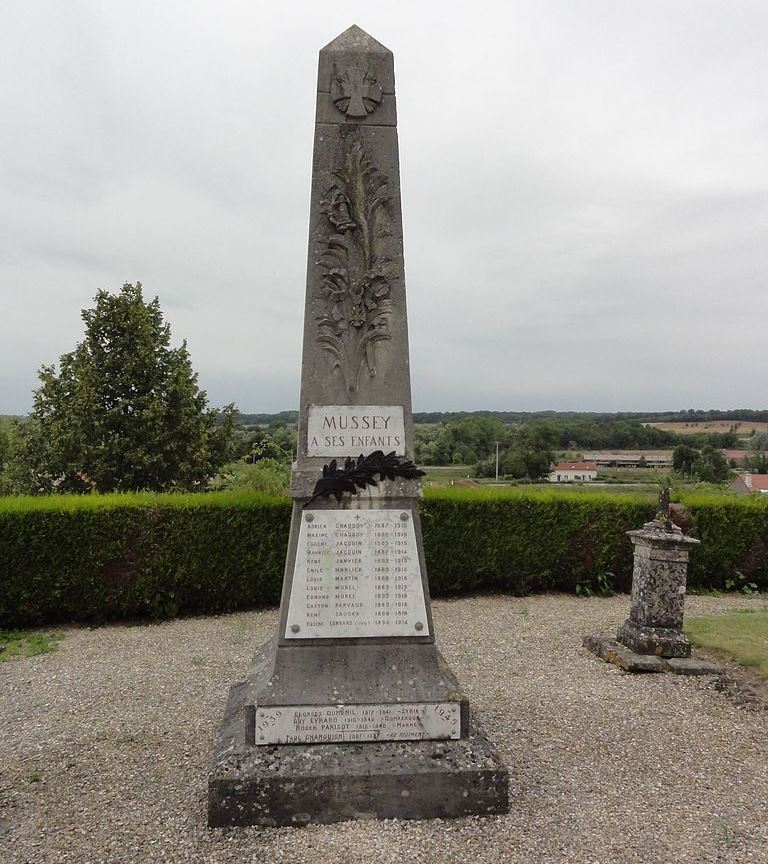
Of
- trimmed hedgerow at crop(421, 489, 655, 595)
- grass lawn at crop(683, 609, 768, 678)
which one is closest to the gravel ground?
grass lawn at crop(683, 609, 768, 678)

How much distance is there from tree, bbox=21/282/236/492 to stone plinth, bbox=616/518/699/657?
9761 millimetres

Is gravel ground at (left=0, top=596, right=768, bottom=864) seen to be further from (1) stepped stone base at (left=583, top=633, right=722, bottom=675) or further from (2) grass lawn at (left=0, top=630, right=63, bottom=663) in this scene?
(2) grass lawn at (left=0, top=630, right=63, bottom=663)

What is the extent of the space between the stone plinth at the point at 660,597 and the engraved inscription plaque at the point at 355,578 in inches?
148

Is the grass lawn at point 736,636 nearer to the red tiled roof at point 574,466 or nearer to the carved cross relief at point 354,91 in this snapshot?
the carved cross relief at point 354,91

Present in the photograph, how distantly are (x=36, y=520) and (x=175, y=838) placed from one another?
5839 millimetres

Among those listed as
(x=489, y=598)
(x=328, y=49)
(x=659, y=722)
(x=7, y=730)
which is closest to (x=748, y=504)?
(x=489, y=598)

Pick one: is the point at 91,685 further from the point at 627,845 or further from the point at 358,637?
the point at 627,845

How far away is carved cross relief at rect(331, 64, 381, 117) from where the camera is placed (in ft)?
13.0

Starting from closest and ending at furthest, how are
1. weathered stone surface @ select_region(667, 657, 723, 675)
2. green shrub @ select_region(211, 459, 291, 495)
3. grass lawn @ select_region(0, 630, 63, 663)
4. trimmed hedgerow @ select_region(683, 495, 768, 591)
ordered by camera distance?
weathered stone surface @ select_region(667, 657, 723, 675), grass lawn @ select_region(0, 630, 63, 663), green shrub @ select_region(211, 459, 291, 495), trimmed hedgerow @ select_region(683, 495, 768, 591)

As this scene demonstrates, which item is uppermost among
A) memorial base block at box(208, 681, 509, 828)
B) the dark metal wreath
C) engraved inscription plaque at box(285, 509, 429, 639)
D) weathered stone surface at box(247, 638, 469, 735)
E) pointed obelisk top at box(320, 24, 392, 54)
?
pointed obelisk top at box(320, 24, 392, 54)

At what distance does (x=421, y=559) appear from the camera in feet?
12.8

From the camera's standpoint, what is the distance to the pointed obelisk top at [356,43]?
Answer: 157 inches

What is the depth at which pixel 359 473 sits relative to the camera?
149 inches

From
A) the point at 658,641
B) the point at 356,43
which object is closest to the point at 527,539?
the point at 658,641
